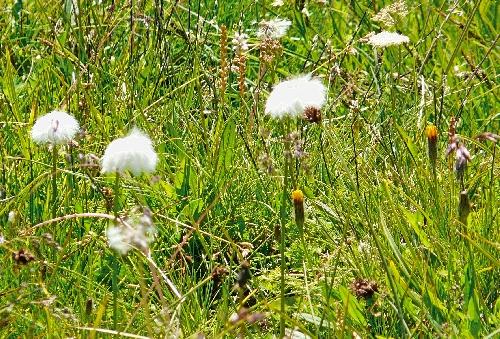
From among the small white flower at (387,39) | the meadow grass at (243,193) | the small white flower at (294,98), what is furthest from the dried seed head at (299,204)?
the small white flower at (387,39)

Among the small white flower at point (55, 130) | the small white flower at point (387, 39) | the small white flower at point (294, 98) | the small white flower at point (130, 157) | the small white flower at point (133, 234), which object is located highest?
the small white flower at point (387, 39)

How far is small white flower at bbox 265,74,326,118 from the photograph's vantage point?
1.71m

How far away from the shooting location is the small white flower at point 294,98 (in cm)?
171

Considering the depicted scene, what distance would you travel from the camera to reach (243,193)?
108 inches

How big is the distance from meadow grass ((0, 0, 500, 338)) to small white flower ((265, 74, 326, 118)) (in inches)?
2.8

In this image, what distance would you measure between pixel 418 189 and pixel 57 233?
887 millimetres

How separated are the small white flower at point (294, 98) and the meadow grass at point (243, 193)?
0.07 m

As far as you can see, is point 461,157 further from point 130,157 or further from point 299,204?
point 130,157

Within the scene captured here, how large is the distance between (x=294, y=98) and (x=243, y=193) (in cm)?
106

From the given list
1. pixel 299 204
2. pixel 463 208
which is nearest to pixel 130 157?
pixel 299 204

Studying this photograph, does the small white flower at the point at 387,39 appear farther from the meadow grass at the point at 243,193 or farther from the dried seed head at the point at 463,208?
the dried seed head at the point at 463,208

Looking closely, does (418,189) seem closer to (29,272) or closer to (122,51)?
(29,272)

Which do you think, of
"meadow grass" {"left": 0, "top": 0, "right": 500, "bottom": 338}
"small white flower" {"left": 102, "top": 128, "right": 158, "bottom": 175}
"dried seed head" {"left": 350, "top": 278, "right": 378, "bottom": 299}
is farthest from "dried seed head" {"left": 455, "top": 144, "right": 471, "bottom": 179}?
"small white flower" {"left": 102, "top": 128, "right": 158, "bottom": 175}

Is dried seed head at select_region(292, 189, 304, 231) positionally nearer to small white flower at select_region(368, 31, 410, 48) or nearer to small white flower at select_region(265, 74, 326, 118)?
small white flower at select_region(265, 74, 326, 118)
